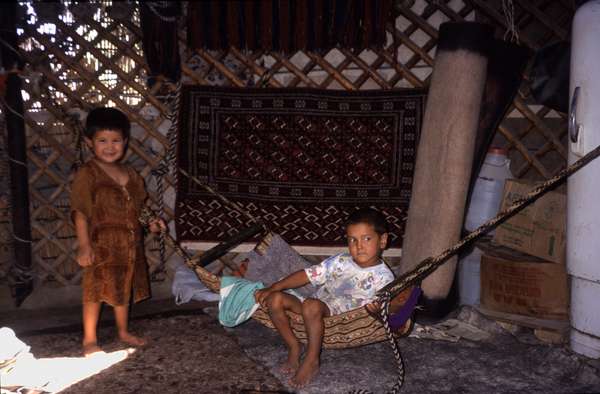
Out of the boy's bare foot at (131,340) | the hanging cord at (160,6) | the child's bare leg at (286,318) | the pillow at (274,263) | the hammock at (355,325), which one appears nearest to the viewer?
the hammock at (355,325)

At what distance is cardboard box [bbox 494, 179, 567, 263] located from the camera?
6.96 ft

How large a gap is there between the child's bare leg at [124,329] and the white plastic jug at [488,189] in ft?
4.22

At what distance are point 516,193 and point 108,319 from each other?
155 cm

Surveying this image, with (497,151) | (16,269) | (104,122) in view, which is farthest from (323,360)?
(16,269)

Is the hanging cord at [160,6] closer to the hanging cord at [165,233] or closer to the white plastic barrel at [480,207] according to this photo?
the hanging cord at [165,233]

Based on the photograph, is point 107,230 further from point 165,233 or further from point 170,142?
point 170,142

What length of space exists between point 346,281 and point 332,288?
0.17 ft

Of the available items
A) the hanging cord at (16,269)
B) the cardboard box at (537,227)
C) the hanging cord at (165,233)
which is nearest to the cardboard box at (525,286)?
the cardboard box at (537,227)

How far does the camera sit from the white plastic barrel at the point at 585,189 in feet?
5.92

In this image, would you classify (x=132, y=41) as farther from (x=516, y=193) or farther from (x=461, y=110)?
(x=516, y=193)

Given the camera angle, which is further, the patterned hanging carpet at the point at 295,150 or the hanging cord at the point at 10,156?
the patterned hanging carpet at the point at 295,150

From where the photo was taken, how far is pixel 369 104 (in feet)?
8.63

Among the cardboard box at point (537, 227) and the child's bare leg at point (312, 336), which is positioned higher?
the cardboard box at point (537, 227)

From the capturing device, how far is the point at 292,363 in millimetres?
1823
